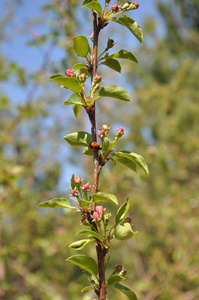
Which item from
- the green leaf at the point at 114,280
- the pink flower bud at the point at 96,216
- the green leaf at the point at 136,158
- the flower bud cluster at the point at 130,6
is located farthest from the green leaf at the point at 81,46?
the green leaf at the point at 114,280

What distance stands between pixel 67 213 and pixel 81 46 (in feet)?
6.75

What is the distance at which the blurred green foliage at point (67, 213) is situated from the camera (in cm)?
211

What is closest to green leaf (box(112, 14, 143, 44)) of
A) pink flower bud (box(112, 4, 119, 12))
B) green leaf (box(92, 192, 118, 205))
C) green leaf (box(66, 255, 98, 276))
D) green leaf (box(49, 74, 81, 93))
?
pink flower bud (box(112, 4, 119, 12))

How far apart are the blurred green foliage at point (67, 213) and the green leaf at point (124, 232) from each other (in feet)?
0.90

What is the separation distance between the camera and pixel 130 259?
19.1 feet

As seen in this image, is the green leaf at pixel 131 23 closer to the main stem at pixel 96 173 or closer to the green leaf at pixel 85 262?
the main stem at pixel 96 173

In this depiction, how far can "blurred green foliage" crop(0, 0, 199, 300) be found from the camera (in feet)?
6.92

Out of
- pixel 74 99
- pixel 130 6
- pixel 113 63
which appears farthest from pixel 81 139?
pixel 130 6

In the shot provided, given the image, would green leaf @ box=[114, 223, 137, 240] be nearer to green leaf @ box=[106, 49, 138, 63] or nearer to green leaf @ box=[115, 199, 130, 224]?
green leaf @ box=[115, 199, 130, 224]

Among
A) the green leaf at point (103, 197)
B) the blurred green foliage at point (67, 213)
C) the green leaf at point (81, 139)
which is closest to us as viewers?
the green leaf at point (103, 197)

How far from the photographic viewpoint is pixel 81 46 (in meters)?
0.60

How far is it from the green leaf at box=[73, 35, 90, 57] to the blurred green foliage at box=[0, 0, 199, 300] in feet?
1.18

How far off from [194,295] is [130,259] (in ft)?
10.5

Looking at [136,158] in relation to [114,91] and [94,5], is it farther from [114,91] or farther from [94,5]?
[94,5]
